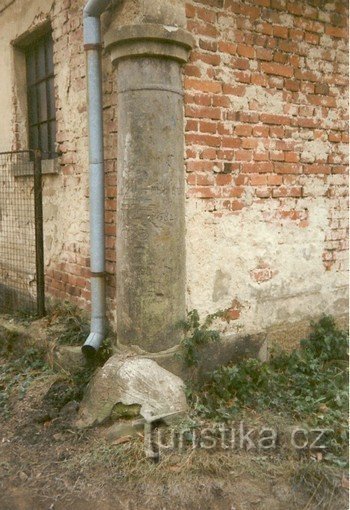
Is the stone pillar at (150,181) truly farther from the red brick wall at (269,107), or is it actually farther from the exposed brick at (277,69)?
the exposed brick at (277,69)

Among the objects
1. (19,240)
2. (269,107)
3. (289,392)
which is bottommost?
(289,392)

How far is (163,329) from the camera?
11.8 ft

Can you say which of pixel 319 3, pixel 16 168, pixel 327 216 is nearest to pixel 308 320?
pixel 327 216

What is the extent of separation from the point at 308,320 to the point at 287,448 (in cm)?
171

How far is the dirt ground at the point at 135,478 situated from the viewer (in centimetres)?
273

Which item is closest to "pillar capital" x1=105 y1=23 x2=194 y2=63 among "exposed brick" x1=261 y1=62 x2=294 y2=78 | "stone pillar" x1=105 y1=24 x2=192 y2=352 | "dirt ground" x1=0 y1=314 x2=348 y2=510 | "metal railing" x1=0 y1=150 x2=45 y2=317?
"stone pillar" x1=105 y1=24 x2=192 y2=352

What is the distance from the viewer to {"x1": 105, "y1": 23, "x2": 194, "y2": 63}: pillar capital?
332 cm

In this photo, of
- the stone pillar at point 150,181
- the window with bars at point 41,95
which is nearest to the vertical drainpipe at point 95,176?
the stone pillar at point 150,181

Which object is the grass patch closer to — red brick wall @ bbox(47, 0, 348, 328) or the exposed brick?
red brick wall @ bbox(47, 0, 348, 328)

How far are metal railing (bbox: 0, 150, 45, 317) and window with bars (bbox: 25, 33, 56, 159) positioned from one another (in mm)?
203

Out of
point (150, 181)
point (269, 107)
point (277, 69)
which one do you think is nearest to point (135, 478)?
point (150, 181)

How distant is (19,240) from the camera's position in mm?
5273

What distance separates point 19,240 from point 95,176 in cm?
188

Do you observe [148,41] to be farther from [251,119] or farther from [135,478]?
[135,478]
